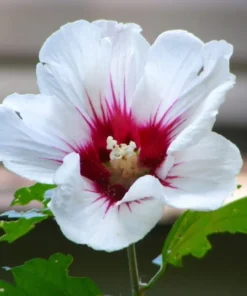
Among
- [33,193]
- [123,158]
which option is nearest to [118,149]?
[123,158]

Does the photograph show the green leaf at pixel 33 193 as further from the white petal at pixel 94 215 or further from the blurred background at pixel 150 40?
the blurred background at pixel 150 40

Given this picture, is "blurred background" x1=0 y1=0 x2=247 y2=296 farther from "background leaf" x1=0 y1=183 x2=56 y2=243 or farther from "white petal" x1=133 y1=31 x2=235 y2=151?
"white petal" x1=133 y1=31 x2=235 y2=151

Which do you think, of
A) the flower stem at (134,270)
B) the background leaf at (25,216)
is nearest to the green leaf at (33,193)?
the background leaf at (25,216)

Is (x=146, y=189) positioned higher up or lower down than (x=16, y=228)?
higher up

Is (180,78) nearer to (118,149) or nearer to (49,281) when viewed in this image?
(118,149)

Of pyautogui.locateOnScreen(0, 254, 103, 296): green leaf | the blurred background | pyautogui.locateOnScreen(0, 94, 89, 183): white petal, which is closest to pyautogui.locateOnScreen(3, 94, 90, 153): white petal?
pyautogui.locateOnScreen(0, 94, 89, 183): white petal

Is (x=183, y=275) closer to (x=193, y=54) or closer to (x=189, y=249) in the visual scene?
(x=189, y=249)

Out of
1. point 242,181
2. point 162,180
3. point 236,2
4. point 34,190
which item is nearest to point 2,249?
point 242,181
